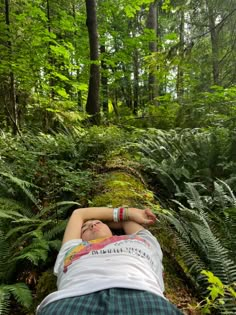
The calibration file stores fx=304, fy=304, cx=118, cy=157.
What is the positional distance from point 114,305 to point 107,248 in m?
0.55

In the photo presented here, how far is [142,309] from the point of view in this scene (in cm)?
149

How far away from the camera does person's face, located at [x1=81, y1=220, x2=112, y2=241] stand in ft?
7.75

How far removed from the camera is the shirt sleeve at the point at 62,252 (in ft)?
6.84

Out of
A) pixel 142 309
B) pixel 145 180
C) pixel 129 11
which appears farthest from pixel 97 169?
pixel 129 11

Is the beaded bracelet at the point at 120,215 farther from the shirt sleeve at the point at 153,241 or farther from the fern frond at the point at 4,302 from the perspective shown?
the fern frond at the point at 4,302

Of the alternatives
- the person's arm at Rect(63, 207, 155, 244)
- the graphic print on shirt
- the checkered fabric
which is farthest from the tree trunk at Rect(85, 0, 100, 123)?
the checkered fabric

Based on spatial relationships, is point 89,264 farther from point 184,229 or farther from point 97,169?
point 97,169

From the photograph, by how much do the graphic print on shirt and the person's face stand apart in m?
0.12

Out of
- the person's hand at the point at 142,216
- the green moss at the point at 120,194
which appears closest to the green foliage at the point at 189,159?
the green moss at the point at 120,194

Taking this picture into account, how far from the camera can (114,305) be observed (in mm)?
1497

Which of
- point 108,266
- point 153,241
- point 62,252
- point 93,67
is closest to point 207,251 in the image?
point 153,241

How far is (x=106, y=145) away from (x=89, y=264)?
4.04 meters

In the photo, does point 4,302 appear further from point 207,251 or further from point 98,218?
point 207,251

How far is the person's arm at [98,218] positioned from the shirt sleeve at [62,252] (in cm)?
9
